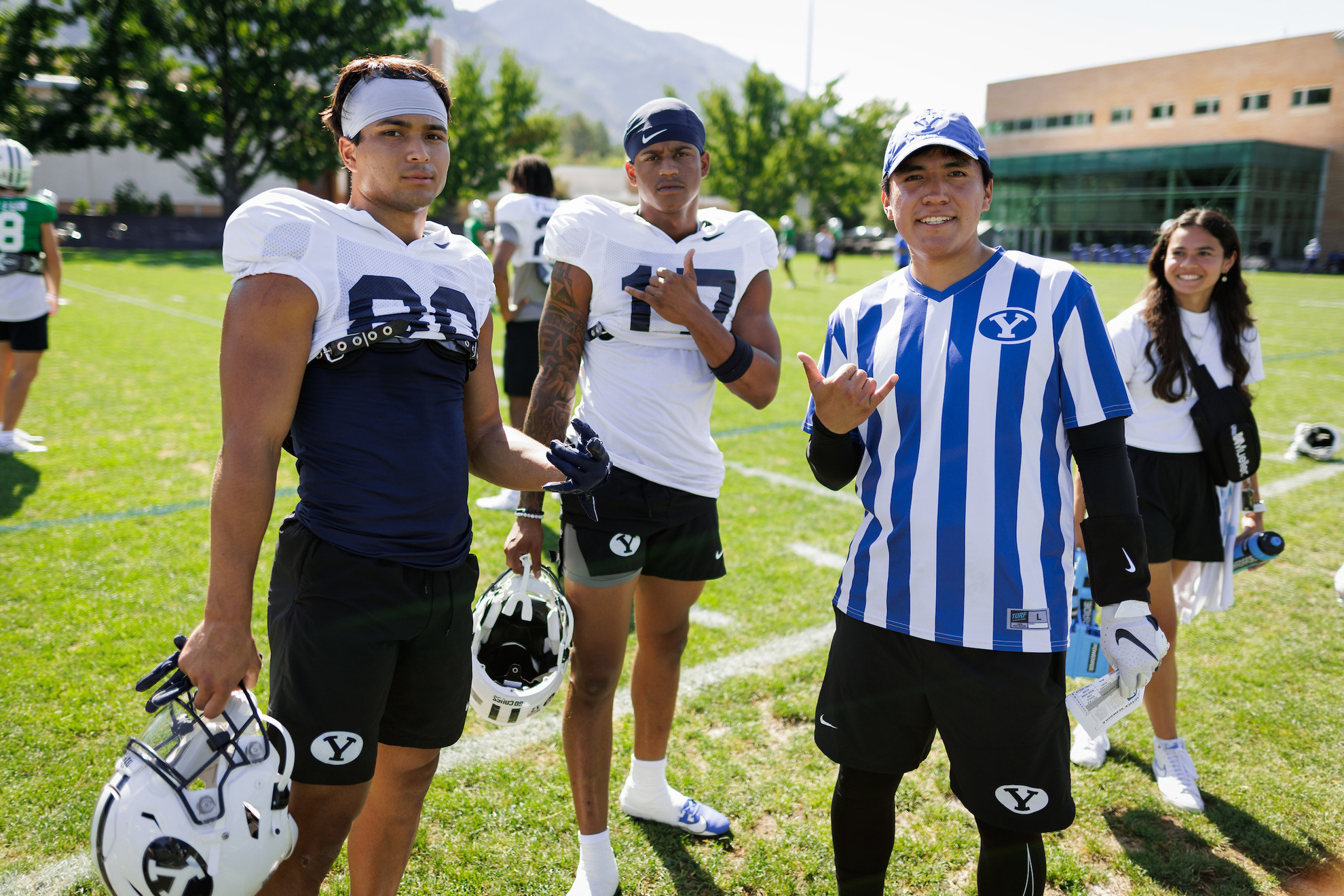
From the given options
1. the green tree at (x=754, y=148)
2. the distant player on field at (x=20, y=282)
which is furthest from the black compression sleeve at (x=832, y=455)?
the green tree at (x=754, y=148)

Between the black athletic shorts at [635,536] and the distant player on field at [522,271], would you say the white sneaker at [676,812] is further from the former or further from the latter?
the distant player on field at [522,271]

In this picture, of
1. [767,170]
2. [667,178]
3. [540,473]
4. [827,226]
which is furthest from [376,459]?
[767,170]

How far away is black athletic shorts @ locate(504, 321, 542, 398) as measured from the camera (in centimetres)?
595

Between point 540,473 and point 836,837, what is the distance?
1.22m

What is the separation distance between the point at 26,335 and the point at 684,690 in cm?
625

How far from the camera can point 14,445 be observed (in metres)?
6.83

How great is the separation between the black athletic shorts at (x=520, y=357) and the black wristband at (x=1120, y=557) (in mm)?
4450

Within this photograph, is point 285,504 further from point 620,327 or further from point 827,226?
point 827,226

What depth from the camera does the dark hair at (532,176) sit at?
6.21 meters

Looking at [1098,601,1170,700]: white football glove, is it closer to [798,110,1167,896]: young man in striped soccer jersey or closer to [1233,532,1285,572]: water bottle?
[798,110,1167,896]: young man in striped soccer jersey

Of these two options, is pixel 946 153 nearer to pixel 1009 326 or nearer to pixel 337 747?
pixel 1009 326

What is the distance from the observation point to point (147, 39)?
31844mm

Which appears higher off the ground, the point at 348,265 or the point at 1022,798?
the point at 348,265

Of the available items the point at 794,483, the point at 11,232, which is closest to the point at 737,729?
the point at 794,483
